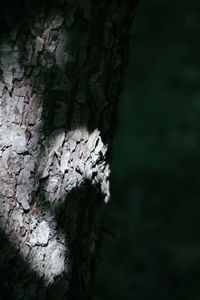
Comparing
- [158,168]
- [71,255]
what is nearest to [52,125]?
[71,255]

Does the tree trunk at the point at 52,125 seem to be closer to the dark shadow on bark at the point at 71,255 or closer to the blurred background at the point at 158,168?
the dark shadow on bark at the point at 71,255

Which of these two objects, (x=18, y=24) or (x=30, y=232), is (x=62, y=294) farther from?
(x=18, y=24)

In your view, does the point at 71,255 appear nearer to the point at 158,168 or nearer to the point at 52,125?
the point at 52,125

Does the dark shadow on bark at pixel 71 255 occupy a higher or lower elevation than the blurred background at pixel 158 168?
lower

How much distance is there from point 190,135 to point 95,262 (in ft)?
13.7

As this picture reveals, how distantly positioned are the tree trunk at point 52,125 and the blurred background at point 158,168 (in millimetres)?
3212

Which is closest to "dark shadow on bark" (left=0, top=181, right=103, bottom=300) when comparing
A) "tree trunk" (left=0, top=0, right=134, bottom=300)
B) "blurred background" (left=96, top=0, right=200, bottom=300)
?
"tree trunk" (left=0, top=0, right=134, bottom=300)

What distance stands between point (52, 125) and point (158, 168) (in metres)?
4.23

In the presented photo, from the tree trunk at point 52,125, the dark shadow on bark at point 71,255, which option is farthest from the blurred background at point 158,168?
the tree trunk at point 52,125

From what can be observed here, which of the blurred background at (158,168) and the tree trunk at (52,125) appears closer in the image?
the tree trunk at (52,125)

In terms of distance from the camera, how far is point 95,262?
1936mm

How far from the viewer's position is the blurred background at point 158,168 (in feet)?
16.8

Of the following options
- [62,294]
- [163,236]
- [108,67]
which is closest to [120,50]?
[108,67]

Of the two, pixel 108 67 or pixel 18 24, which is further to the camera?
pixel 108 67
